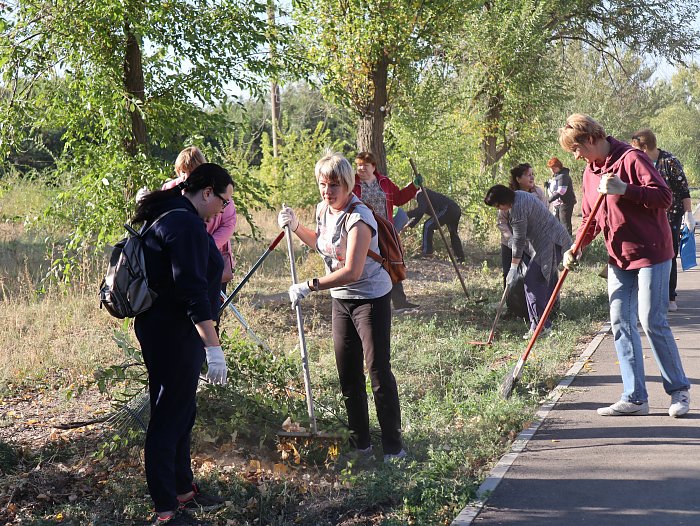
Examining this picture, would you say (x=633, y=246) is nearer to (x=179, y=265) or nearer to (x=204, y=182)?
(x=204, y=182)

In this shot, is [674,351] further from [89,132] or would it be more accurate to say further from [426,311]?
[89,132]

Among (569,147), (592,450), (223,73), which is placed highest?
(223,73)

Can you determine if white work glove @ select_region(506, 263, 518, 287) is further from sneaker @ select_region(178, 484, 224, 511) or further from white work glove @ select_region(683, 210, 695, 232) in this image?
sneaker @ select_region(178, 484, 224, 511)

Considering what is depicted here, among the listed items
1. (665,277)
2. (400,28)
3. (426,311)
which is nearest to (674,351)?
(665,277)

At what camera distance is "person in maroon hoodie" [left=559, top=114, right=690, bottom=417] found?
5.36 m

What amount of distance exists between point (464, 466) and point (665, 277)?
193 centimetres

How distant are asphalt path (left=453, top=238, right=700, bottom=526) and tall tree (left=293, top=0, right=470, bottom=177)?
20.3 ft

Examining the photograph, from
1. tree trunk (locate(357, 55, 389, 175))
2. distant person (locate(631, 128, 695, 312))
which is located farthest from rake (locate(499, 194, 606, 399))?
tree trunk (locate(357, 55, 389, 175))

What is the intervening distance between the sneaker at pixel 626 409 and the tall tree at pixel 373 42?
639 cm

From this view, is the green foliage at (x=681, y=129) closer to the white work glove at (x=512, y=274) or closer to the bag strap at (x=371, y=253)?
the white work glove at (x=512, y=274)

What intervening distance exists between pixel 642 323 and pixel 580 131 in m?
1.40

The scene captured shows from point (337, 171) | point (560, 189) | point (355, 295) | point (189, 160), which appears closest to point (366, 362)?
point (355, 295)

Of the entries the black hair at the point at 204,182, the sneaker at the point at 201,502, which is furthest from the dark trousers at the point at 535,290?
the black hair at the point at 204,182

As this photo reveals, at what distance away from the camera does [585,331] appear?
8.94 metres
